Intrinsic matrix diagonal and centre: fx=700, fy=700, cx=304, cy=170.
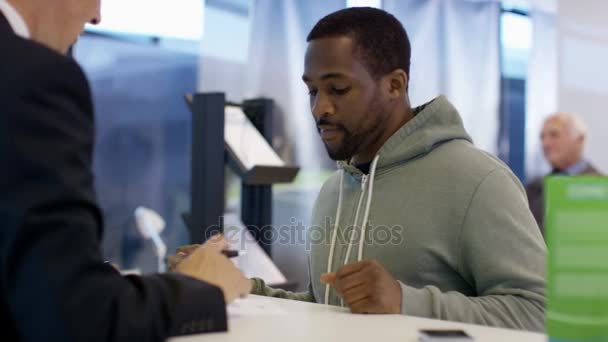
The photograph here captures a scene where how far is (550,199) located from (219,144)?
188 centimetres

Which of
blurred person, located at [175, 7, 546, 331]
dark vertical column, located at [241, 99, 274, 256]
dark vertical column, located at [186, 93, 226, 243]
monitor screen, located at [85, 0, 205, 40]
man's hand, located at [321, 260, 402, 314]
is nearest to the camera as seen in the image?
man's hand, located at [321, 260, 402, 314]

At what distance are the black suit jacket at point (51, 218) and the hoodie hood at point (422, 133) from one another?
883 mm

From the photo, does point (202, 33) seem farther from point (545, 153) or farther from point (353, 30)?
point (545, 153)

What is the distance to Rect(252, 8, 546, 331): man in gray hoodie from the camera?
1.30 metres

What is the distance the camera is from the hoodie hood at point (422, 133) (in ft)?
5.11

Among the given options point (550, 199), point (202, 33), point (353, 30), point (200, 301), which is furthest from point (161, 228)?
point (550, 199)

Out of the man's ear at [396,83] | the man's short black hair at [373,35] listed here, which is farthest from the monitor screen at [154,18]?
the man's ear at [396,83]

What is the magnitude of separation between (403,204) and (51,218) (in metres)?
0.92

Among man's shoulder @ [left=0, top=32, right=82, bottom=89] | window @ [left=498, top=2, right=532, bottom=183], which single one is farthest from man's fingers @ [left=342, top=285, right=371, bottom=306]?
window @ [left=498, top=2, right=532, bottom=183]

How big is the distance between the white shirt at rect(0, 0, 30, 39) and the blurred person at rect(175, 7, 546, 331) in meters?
0.62

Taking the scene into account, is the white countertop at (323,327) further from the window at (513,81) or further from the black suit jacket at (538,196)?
the window at (513,81)

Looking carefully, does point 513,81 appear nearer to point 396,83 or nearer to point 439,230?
point 396,83

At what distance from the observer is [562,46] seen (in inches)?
180

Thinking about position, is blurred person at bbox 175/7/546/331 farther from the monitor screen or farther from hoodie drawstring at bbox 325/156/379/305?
the monitor screen
